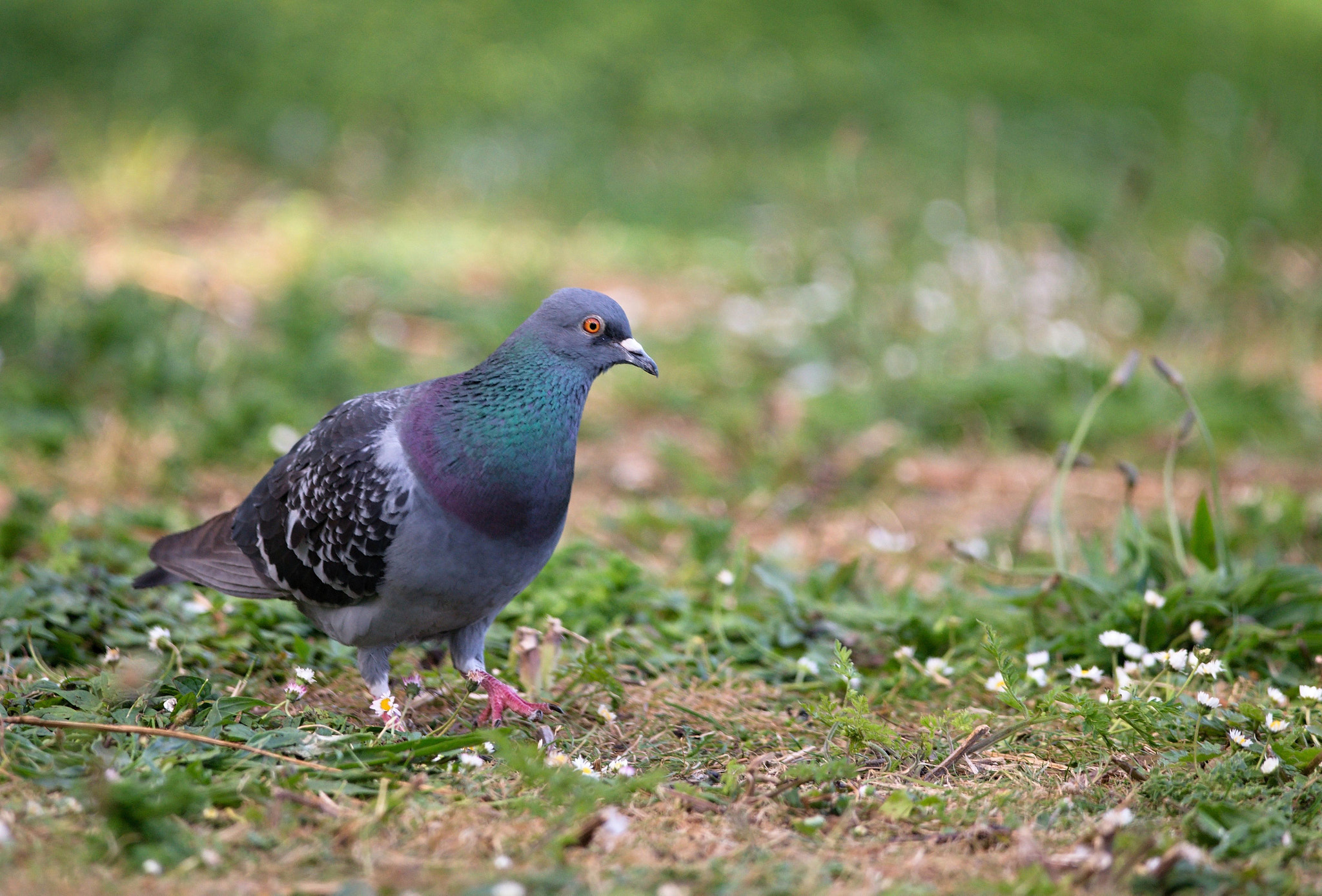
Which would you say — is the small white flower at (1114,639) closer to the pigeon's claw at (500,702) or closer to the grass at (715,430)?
the grass at (715,430)

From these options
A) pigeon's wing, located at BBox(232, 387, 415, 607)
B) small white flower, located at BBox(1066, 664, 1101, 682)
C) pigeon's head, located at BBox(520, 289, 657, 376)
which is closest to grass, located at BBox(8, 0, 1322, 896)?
small white flower, located at BBox(1066, 664, 1101, 682)

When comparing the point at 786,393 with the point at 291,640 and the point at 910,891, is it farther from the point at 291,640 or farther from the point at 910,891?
the point at 910,891

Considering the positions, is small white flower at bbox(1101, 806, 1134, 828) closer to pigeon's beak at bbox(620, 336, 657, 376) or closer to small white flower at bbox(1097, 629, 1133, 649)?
→ small white flower at bbox(1097, 629, 1133, 649)

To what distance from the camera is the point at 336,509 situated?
122 inches

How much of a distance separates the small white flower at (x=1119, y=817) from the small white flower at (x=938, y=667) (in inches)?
33.8

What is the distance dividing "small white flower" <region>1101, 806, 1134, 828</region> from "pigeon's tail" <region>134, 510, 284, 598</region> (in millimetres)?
2165

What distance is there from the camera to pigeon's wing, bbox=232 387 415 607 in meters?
3.02

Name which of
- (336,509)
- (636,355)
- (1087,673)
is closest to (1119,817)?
(1087,673)

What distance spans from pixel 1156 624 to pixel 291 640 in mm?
2557

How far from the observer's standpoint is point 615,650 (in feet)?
11.9

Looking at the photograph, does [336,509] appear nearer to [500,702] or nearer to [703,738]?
[500,702]

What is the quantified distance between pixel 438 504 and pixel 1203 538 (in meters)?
2.41

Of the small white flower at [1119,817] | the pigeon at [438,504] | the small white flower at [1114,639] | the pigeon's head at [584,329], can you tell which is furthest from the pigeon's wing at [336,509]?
the small white flower at [1114,639]

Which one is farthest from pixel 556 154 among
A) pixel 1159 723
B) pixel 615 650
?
pixel 1159 723
